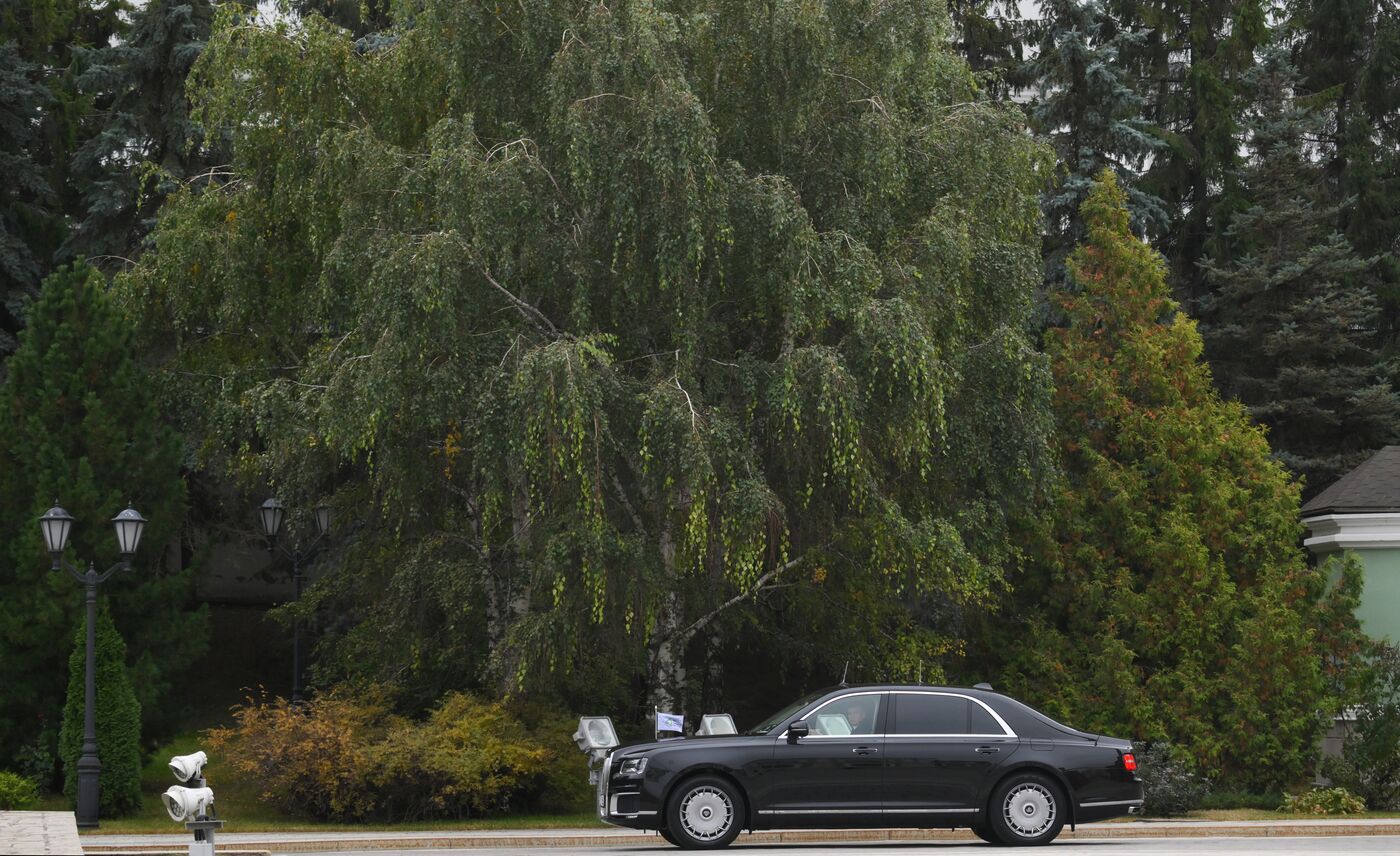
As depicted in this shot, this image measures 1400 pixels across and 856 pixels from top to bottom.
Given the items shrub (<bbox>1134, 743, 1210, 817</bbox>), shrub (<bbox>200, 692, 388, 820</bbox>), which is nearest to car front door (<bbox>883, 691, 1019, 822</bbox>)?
shrub (<bbox>1134, 743, 1210, 817</bbox>)

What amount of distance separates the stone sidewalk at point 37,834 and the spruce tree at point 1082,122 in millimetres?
23305

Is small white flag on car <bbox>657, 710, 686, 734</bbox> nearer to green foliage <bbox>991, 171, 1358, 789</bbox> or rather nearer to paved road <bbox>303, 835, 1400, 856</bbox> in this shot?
paved road <bbox>303, 835, 1400, 856</bbox>

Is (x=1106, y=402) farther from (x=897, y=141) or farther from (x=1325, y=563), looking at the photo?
(x=897, y=141)

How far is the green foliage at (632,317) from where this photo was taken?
20.0 m

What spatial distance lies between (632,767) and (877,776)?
2.29m

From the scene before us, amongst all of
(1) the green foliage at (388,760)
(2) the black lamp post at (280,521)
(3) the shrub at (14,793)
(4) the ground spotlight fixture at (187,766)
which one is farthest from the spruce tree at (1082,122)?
(4) the ground spotlight fixture at (187,766)

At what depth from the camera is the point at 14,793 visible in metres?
20.6

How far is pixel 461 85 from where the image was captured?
22.1 metres

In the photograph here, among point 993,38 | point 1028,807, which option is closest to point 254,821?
point 1028,807

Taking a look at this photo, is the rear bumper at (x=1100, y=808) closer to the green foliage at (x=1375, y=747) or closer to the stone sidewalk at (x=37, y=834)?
the stone sidewalk at (x=37, y=834)

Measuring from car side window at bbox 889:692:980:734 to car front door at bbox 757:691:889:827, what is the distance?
33 cm

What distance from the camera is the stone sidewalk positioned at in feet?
41.9

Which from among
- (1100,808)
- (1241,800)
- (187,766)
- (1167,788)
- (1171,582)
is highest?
(1171,582)

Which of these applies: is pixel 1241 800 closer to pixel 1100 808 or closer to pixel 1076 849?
pixel 1100 808
